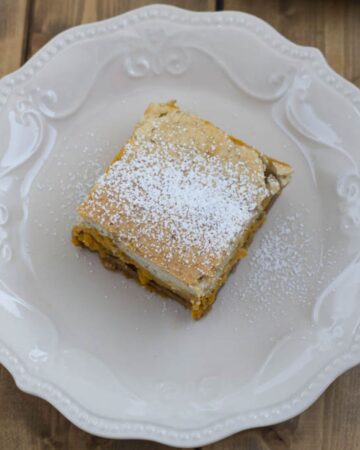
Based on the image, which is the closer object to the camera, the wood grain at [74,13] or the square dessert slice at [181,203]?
the square dessert slice at [181,203]

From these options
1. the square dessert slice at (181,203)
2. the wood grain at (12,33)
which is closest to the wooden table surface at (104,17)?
the wood grain at (12,33)

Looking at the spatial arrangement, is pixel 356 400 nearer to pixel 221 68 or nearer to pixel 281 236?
pixel 281 236

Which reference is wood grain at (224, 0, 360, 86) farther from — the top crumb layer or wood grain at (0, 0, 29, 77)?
wood grain at (0, 0, 29, 77)

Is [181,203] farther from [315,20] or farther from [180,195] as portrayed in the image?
[315,20]

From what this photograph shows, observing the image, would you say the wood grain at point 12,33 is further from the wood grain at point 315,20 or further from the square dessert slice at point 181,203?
the wood grain at point 315,20

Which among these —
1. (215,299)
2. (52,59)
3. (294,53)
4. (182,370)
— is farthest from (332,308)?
(52,59)

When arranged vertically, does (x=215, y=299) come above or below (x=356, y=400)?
above
